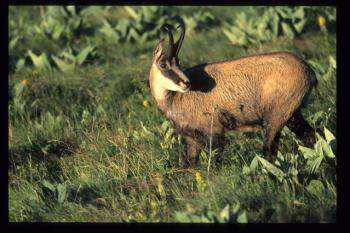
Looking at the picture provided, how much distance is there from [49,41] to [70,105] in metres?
3.51

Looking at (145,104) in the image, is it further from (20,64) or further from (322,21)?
→ (322,21)

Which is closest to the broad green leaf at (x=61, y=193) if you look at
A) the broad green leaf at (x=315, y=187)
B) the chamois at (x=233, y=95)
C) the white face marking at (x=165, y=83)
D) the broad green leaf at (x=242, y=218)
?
the chamois at (x=233, y=95)

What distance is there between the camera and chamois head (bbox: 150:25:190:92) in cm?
753

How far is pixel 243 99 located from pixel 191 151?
840 mm

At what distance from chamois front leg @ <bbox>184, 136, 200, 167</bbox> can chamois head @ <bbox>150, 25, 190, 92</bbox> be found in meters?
0.64

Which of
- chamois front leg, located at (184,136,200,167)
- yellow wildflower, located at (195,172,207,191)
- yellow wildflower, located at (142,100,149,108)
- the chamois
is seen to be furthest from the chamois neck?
yellow wildflower, located at (195,172,207,191)

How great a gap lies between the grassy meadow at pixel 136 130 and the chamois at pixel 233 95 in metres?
0.22

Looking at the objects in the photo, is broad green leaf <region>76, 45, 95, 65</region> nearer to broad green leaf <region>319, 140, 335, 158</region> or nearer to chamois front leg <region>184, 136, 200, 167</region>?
chamois front leg <region>184, 136, 200, 167</region>

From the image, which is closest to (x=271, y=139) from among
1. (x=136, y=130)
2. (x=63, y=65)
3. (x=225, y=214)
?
(x=136, y=130)

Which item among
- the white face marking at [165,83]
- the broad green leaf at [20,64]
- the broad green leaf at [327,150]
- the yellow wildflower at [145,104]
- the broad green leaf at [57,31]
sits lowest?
the broad green leaf at [327,150]

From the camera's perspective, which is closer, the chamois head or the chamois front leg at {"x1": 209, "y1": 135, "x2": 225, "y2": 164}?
the chamois head

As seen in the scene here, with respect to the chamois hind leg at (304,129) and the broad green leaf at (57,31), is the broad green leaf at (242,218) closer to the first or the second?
the chamois hind leg at (304,129)

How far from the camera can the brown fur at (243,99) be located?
24.5ft
